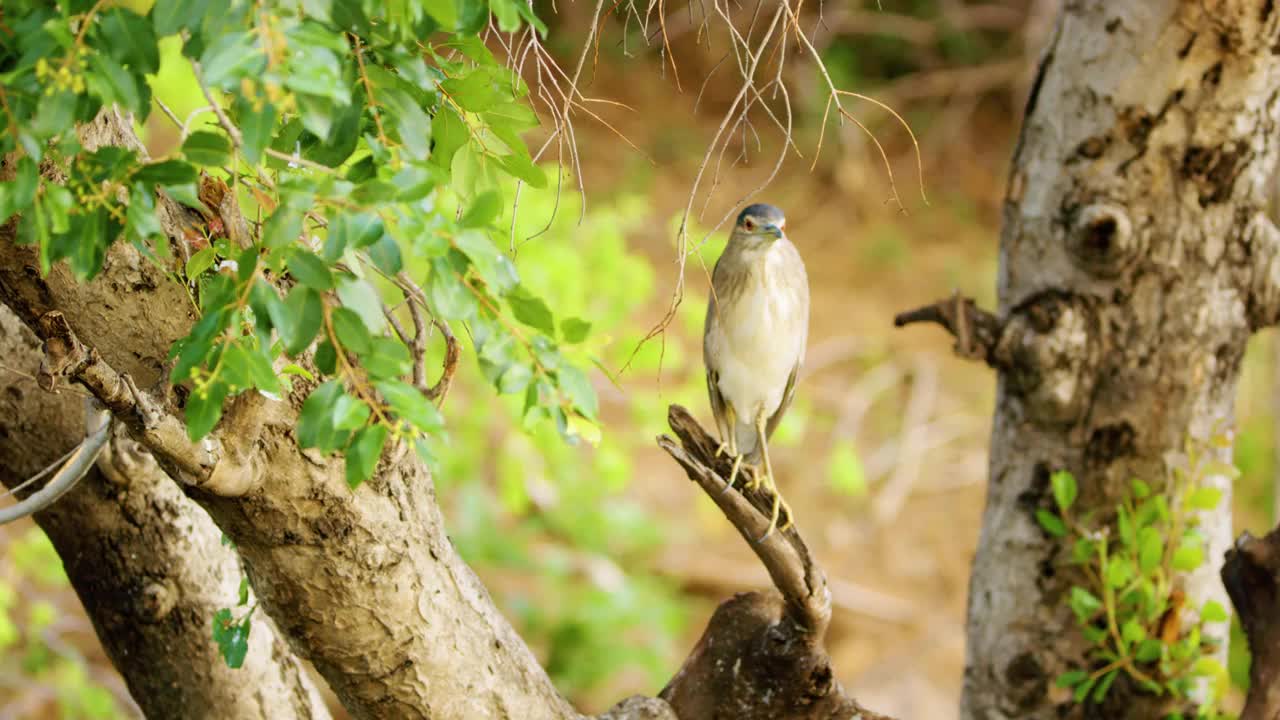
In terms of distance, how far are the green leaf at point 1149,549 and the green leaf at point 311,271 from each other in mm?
2078

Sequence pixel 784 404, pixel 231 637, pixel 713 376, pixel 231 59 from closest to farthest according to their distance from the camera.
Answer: pixel 231 59
pixel 231 637
pixel 713 376
pixel 784 404

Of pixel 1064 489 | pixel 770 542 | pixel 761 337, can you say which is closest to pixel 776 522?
pixel 770 542

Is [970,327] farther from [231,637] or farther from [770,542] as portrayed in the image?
[231,637]

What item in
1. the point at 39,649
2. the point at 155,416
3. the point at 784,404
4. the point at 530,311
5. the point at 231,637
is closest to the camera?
the point at 530,311

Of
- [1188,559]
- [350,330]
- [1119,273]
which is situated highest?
[1119,273]

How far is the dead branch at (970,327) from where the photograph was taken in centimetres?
280

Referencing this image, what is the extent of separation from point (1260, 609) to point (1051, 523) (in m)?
0.44

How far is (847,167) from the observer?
8.40m

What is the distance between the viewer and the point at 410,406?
119 centimetres

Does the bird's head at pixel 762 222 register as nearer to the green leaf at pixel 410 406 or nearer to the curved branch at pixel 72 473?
the curved branch at pixel 72 473

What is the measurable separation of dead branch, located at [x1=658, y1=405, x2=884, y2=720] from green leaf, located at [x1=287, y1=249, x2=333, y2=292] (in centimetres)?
111

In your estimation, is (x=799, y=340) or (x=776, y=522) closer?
(x=776, y=522)

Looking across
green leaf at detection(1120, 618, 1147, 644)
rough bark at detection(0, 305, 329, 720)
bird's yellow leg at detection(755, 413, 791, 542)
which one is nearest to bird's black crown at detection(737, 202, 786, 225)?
bird's yellow leg at detection(755, 413, 791, 542)

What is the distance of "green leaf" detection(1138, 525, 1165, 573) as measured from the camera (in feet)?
8.65
